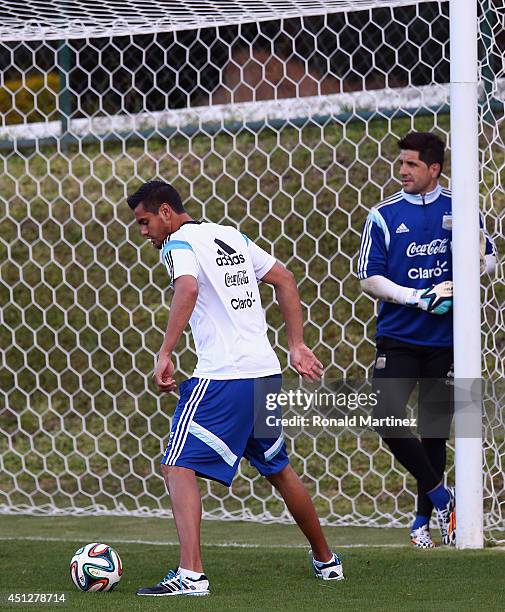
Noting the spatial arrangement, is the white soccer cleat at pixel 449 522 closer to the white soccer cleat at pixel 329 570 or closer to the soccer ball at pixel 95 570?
the white soccer cleat at pixel 329 570

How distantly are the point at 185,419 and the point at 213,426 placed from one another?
0.32 feet

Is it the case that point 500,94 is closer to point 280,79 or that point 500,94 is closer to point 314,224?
point 314,224

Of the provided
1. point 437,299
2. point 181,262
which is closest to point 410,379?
point 437,299

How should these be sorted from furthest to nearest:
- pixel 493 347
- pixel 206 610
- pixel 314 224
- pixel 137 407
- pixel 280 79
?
1. pixel 280 79
2. pixel 314 224
3. pixel 137 407
4. pixel 493 347
5. pixel 206 610

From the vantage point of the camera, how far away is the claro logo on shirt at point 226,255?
14.2ft

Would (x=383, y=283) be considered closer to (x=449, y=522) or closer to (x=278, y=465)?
(x=449, y=522)

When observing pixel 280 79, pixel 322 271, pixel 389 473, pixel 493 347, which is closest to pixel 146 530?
pixel 389 473

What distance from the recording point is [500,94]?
278 inches

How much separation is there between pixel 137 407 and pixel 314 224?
5.98 feet

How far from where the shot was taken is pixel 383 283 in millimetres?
5379

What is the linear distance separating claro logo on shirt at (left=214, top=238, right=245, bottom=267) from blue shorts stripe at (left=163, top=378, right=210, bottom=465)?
40 centimetres

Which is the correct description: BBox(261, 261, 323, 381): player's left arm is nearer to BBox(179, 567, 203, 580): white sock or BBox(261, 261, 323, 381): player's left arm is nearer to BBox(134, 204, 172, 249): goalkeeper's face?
BBox(134, 204, 172, 249): goalkeeper's face

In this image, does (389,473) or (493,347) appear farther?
(389,473)

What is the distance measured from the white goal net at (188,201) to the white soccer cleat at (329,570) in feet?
5.05
